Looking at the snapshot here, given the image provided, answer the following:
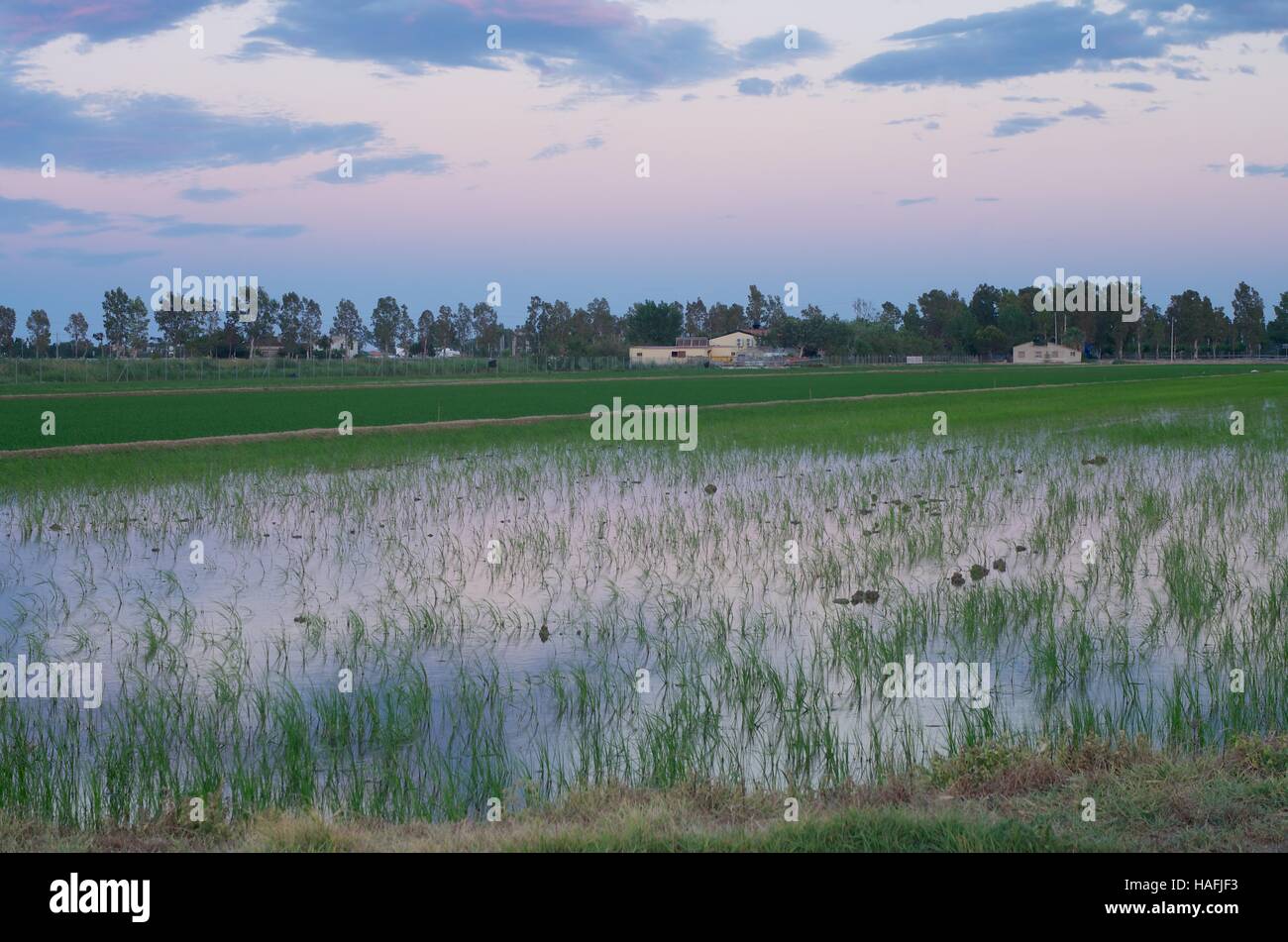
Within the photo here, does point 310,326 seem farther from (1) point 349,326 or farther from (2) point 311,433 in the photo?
(2) point 311,433

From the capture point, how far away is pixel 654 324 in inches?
6314

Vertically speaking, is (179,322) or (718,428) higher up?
(179,322)

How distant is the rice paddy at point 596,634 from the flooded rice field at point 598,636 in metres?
0.04

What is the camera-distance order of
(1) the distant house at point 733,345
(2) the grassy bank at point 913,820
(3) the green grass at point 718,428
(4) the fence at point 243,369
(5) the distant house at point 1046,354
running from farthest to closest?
(5) the distant house at point 1046,354 < (1) the distant house at point 733,345 < (4) the fence at point 243,369 < (3) the green grass at point 718,428 < (2) the grassy bank at point 913,820

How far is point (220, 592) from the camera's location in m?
11.4

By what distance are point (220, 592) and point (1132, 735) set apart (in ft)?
28.2

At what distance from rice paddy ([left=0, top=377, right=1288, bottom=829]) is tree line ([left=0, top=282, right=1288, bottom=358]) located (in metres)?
110

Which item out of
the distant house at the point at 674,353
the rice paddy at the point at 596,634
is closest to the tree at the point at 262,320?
the distant house at the point at 674,353

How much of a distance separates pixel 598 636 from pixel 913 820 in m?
4.86

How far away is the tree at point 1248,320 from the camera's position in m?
186

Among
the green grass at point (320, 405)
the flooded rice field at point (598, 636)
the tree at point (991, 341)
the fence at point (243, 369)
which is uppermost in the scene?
the tree at point (991, 341)

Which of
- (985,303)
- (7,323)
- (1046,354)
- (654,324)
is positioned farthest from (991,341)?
(7,323)

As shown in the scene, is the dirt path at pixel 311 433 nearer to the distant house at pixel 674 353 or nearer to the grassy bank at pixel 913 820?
the grassy bank at pixel 913 820
